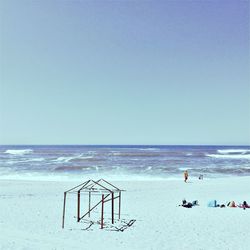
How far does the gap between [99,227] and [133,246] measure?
9.67 feet

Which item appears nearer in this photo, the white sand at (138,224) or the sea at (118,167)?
the white sand at (138,224)

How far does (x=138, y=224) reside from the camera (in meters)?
15.1

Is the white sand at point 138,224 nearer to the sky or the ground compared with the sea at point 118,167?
nearer to the ground

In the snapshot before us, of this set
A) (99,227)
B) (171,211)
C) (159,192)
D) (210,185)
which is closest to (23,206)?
(99,227)

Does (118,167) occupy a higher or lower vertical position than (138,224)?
higher

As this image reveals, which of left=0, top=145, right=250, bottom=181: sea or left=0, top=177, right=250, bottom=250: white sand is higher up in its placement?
left=0, top=145, right=250, bottom=181: sea

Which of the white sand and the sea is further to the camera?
Result: the sea

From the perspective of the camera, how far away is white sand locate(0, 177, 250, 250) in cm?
1225

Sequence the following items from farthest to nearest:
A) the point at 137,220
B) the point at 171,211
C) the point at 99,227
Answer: the point at 171,211 → the point at 137,220 → the point at 99,227

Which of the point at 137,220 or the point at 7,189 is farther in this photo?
the point at 7,189

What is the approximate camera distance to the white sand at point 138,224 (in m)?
12.2

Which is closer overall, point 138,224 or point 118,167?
point 138,224

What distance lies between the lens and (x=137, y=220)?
15891mm

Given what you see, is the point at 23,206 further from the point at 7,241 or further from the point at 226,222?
the point at 226,222
